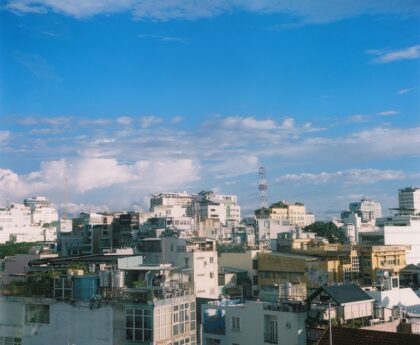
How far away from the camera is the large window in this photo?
4.76 meters

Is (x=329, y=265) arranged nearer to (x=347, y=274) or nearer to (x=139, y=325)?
(x=347, y=274)

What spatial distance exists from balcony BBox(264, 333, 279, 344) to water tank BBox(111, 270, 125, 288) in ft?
6.18

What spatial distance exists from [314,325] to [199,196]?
36.5m

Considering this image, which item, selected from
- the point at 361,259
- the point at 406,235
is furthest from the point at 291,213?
the point at 361,259

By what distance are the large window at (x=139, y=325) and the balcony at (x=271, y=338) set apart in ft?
5.96

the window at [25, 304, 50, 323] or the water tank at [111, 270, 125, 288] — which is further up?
the water tank at [111, 270, 125, 288]

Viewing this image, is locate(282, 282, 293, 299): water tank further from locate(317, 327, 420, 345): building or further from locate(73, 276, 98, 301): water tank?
locate(73, 276, 98, 301): water tank

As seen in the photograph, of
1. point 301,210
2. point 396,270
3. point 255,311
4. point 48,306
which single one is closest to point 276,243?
point 396,270

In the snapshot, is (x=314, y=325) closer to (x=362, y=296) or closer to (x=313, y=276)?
(x=362, y=296)

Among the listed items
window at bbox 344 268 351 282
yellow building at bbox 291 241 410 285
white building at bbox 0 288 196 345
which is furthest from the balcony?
window at bbox 344 268 351 282

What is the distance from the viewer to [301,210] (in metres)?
40.4

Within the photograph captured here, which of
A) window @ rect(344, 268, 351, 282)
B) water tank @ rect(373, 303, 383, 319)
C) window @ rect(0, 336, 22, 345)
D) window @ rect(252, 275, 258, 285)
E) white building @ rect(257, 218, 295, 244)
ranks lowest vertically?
window @ rect(252, 275, 258, 285)

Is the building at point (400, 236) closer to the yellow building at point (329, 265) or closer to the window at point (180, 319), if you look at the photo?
the yellow building at point (329, 265)

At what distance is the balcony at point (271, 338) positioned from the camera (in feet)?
19.9
